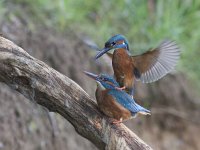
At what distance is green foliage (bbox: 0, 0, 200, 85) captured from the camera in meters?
5.25

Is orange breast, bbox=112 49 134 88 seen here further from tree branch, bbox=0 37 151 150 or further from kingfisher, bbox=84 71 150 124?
tree branch, bbox=0 37 151 150

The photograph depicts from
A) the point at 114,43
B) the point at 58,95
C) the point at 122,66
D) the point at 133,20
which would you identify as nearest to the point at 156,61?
the point at 122,66

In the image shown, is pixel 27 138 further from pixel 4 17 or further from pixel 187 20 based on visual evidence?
pixel 187 20

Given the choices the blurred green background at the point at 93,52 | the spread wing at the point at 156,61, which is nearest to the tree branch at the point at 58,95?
the spread wing at the point at 156,61

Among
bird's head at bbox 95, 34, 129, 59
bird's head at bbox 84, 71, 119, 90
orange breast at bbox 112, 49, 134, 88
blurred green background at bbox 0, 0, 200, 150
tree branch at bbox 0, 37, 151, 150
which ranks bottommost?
tree branch at bbox 0, 37, 151, 150

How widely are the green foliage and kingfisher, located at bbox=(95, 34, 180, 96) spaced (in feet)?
5.72

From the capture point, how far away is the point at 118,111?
10.4ft

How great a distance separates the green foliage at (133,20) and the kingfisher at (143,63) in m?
1.74

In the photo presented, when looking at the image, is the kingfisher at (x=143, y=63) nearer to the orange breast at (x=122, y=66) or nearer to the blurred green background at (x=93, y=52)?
the orange breast at (x=122, y=66)

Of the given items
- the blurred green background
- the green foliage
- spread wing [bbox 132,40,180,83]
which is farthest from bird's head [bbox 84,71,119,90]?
the green foliage

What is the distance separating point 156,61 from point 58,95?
826 mm

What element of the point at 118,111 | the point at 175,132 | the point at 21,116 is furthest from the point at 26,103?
the point at 175,132

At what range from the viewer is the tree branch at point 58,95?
115 inches

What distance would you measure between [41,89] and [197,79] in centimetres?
346
